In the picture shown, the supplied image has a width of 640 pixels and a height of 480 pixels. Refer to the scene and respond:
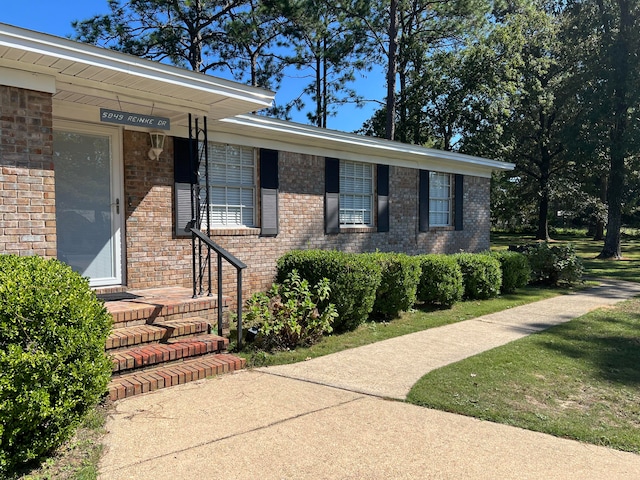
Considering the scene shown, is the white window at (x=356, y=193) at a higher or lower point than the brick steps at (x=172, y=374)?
higher

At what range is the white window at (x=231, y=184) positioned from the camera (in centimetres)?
813

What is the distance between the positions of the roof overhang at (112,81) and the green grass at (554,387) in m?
4.21

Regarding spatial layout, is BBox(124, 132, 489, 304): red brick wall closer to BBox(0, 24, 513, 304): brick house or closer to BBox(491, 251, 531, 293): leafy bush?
BBox(0, 24, 513, 304): brick house

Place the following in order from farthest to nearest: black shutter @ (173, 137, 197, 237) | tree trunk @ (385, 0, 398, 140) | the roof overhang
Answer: tree trunk @ (385, 0, 398, 140) < black shutter @ (173, 137, 197, 237) < the roof overhang

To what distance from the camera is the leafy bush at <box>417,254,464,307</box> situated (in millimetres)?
8625

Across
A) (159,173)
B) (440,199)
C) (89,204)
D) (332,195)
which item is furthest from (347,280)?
(440,199)

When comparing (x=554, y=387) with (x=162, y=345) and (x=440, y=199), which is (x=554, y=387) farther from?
(x=440, y=199)

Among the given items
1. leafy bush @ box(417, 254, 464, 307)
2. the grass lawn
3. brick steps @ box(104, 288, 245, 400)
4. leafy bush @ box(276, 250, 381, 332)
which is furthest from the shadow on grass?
brick steps @ box(104, 288, 245, 400)

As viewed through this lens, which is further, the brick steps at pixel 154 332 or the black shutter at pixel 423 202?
the black shutter at pixel 423 202

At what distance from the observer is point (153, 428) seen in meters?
3.65

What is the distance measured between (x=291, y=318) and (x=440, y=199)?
8.25m

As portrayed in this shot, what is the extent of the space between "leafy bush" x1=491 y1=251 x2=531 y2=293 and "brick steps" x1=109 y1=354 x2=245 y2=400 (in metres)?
7.05

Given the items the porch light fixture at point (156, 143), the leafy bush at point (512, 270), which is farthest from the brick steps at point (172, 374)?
the leafy bush at point (512, 270)

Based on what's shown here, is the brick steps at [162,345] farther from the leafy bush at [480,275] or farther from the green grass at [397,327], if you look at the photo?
the leafy bush at [480,275]
